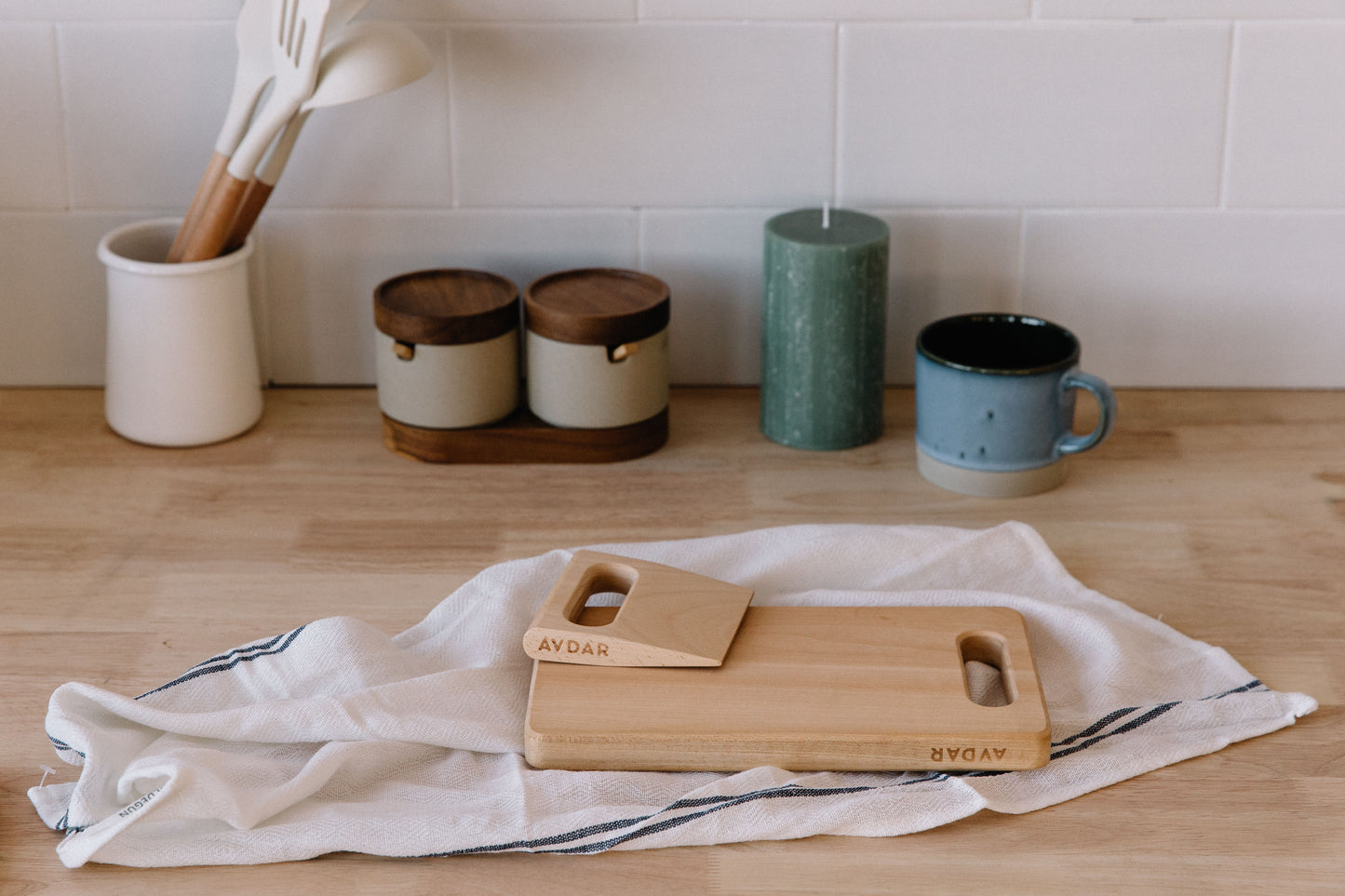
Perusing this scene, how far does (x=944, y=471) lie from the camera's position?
40.4 inches

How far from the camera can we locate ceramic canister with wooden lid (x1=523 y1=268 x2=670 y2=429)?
39.9 inches

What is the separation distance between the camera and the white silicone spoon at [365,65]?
96cm

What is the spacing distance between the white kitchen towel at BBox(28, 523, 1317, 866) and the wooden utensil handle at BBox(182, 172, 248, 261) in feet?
1.16

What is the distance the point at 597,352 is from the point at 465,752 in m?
0.36

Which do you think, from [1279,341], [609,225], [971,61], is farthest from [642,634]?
[1279,341]

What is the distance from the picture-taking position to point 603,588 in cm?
85

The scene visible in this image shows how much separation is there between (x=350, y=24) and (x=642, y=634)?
515mm

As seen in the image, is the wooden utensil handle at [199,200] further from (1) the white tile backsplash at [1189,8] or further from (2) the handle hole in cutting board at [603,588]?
(1) the white tile backsplash at [1189,8]

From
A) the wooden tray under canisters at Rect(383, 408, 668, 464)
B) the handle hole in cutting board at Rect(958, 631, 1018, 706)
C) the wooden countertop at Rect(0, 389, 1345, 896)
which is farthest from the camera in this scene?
the wooden tray under canisters at Rect(383, 408, 668, 464)

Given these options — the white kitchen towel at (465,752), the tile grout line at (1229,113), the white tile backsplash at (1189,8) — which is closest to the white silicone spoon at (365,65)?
the white kitchen towel at (465,752)

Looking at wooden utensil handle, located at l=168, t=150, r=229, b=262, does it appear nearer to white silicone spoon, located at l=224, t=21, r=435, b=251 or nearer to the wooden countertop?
white silicone spoon, located at l=224, t=21, r=435, b=251

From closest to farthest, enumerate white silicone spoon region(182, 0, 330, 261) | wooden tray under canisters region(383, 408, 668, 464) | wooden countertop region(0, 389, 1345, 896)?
1. wooden countertop region(0, 389, 1345, 896)
2. white silicone spoon region(182, 0, 330, 261)
3. wooden tray under canisters region(383, 408, 668, 464)

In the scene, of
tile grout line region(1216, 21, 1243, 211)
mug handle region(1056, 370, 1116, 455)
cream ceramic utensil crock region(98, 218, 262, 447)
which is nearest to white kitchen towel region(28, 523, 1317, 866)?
mug handle region(1056, 370, 1116, 455)

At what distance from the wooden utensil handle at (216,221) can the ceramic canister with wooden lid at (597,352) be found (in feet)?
0.72
